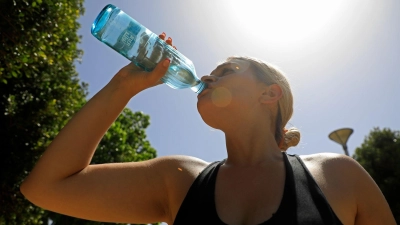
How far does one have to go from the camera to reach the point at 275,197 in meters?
1.92

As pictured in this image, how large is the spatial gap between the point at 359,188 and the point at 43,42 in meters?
6.30

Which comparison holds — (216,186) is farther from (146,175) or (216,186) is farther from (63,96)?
(63,96)

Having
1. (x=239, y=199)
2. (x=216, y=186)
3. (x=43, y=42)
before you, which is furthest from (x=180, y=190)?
(x=43, y=42)

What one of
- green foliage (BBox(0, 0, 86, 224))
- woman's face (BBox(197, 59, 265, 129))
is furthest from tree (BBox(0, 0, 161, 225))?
woman's face (BBox(197, 59, 265, 129))

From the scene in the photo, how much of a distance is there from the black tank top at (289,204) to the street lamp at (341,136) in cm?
1454

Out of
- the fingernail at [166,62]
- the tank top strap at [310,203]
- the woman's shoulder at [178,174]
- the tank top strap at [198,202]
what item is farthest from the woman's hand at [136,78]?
the tank top strap at [310,203]

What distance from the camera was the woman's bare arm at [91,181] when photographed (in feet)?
6.77

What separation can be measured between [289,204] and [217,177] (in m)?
0.45

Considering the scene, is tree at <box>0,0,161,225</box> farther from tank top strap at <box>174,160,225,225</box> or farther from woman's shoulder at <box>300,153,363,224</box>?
woman's shoulder at <box>300,153,363,224</box>

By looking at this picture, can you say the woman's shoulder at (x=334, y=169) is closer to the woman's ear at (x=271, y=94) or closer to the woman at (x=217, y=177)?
the woman at (x=217, y=177)

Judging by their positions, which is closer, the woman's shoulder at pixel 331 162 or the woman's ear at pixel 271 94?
the woman's shoulder at pixel 331 162

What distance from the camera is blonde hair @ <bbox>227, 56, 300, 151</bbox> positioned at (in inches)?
98.9

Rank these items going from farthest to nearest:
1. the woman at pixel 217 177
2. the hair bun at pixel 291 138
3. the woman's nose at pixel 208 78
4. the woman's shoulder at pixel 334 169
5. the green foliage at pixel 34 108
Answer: the green foliage at pixel 34 108, the hair bun at pixel 291 138, the woman's nose at pixel 208 78, the woman's shoulder at pixel 334 169, the woman at pixel 217 177

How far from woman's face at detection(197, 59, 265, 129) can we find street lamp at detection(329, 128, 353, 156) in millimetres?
14251
